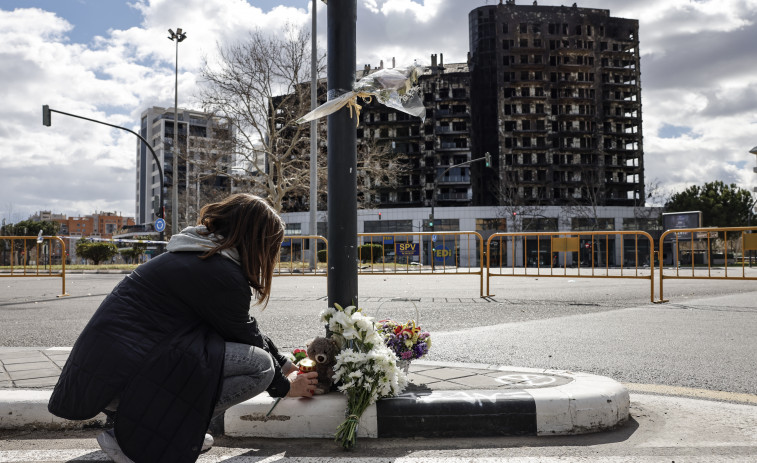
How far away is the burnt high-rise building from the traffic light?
52924 millimetres

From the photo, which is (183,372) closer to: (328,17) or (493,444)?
(493,444)

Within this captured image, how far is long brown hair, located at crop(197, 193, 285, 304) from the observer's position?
2461mm

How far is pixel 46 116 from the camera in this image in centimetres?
2164

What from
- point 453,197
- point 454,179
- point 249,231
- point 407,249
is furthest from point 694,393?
point 454,179

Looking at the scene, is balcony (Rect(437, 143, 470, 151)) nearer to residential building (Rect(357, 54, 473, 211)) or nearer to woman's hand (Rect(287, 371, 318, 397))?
residential building (Rect(357, 54, 473, 211))

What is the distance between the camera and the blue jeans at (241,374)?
2486 mm

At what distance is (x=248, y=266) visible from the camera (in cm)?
246

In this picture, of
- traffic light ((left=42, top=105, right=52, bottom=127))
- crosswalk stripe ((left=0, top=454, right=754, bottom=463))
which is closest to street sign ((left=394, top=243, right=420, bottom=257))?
crosswalk stripe ((left=0, top=454, right=754, bottom=463))

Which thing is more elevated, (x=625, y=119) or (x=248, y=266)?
(x=625, y=119)

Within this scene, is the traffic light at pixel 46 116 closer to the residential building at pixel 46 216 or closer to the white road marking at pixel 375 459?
the white road marking at pixel 375 459

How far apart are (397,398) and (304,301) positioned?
7.54m

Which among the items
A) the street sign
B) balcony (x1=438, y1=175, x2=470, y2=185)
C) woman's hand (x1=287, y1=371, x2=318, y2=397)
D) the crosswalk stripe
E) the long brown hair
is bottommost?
the crosswalk stripe

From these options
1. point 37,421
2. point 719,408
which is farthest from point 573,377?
point 37,421

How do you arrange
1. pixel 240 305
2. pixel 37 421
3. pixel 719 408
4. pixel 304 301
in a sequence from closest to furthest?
pixel 240 305 < pixel 37 421 < pixel 719 408 < pixel 304 301
